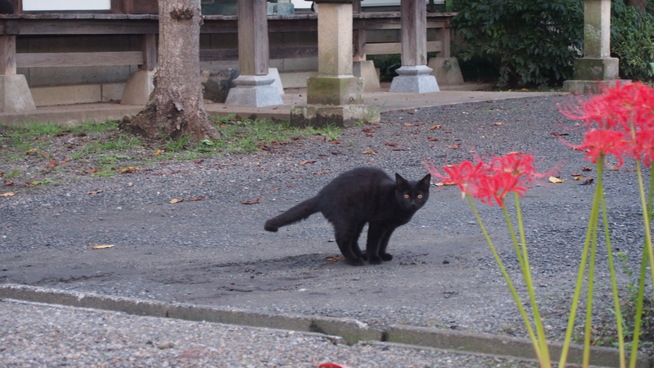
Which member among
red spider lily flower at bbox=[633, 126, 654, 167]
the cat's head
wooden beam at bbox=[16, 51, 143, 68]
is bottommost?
the cat's head

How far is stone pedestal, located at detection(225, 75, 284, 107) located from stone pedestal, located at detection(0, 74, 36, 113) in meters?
2.81

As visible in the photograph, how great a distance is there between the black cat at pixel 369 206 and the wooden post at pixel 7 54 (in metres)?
7.84

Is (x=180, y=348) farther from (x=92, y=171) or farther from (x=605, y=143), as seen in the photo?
(x=92, y=171)

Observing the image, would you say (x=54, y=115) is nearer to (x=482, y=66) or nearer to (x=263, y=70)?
(x=263, y=70)

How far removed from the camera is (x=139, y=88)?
14.2m

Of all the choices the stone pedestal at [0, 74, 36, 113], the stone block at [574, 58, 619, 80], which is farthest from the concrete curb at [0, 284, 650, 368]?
the stone block at [574, 58, 619, 80]

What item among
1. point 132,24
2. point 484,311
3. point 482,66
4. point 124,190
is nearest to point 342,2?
point 132,24

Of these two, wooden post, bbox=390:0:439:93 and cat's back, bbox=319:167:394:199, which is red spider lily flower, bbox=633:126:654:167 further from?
wooden post, bbox=390:0:439:93

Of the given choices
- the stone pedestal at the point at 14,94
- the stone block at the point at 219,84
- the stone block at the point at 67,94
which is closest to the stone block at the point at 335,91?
the stone block at the point at 219,84

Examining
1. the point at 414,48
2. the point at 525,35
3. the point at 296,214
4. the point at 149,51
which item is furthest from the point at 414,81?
the point at 296,214

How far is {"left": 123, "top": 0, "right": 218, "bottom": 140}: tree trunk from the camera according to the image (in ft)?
33.8

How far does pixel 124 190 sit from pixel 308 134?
3.40m

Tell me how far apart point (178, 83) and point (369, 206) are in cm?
520

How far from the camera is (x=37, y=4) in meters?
13.7
